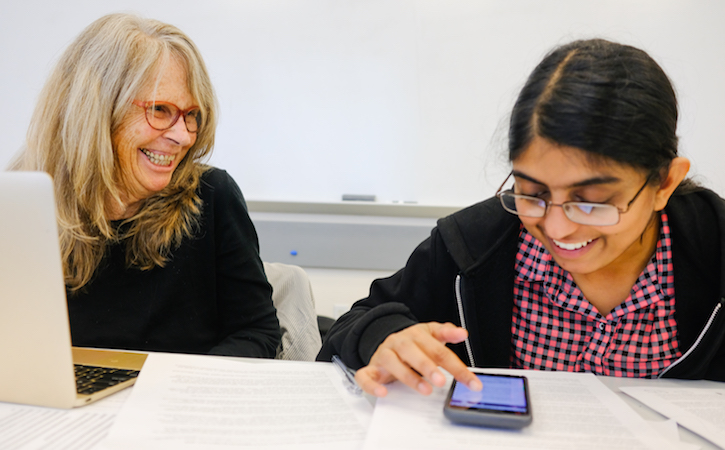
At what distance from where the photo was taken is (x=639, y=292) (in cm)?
91

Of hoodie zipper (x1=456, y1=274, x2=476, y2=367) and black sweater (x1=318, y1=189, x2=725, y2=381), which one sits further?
hoodie zipper (x1=456, y1=274, x2=476, y2=367)

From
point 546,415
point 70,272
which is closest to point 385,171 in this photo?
point 70,272

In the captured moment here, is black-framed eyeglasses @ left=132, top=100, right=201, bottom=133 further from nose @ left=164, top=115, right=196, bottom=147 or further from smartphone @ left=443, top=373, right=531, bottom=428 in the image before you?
smartphone @ left=443, top=373, right=531, bottom=428

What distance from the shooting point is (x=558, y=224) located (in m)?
0.77

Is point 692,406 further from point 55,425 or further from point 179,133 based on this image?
point 179,133

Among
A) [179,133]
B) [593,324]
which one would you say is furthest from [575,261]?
[179,133]

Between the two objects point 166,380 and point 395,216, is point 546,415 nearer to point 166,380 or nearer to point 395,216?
point 166,380

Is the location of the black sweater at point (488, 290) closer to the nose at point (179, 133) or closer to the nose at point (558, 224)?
the nose at point (558, 224)

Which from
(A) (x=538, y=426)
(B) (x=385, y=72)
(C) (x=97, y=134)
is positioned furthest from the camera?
(B) (x=385, y=72)

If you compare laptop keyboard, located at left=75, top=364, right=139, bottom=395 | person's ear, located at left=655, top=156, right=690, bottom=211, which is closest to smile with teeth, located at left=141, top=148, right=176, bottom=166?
laptop keyboard, located at left=75, top=364, right=139, bottom=395

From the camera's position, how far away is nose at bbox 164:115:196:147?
1.19m

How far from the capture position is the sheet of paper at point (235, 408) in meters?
0.61

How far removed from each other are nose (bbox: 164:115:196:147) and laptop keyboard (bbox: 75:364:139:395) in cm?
54

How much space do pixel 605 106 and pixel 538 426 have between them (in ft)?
1.45
